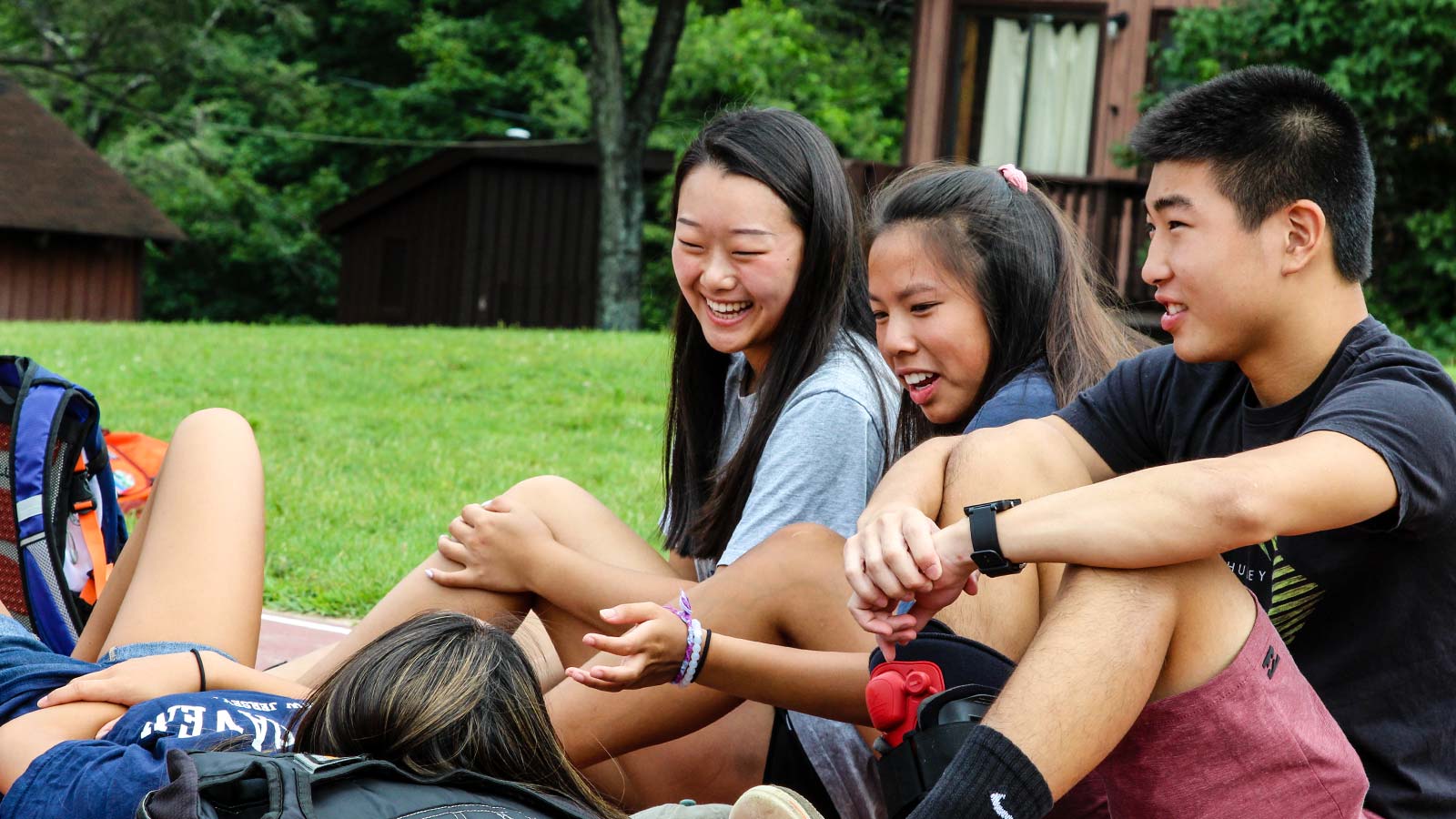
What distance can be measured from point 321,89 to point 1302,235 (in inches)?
1225

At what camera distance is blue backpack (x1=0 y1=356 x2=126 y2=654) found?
10.4 ft

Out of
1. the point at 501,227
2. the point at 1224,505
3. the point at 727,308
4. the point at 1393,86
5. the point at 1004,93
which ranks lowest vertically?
the point at 1224,505

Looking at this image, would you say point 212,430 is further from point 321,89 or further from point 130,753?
point 321,89

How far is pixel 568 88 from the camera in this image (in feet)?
98.2

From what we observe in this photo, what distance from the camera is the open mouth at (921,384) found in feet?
9.80

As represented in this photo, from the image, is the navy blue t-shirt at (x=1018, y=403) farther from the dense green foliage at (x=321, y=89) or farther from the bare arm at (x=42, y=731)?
the dense green foliage at (x=321, y=89)

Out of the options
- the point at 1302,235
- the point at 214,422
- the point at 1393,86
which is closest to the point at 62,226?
the point at 1393,86

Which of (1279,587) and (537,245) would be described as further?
(537,245)

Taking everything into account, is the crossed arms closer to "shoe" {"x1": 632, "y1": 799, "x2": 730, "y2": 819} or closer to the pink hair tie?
"shoe" {"x1": 632, "y1": 799, "x2": 730, "y2": 819}

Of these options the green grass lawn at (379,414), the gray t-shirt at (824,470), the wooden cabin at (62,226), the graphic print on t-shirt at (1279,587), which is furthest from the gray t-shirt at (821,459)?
the wooden cabin at (62,226)

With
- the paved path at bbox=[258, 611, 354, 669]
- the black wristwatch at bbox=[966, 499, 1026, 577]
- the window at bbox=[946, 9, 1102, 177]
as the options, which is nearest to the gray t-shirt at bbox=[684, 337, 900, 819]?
the black wristwatch at bbox=[966, 499, 1026, 577]

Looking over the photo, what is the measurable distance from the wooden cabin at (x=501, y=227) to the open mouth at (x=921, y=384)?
932 inches

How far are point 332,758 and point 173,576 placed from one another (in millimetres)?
1320

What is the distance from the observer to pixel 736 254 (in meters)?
3.21
